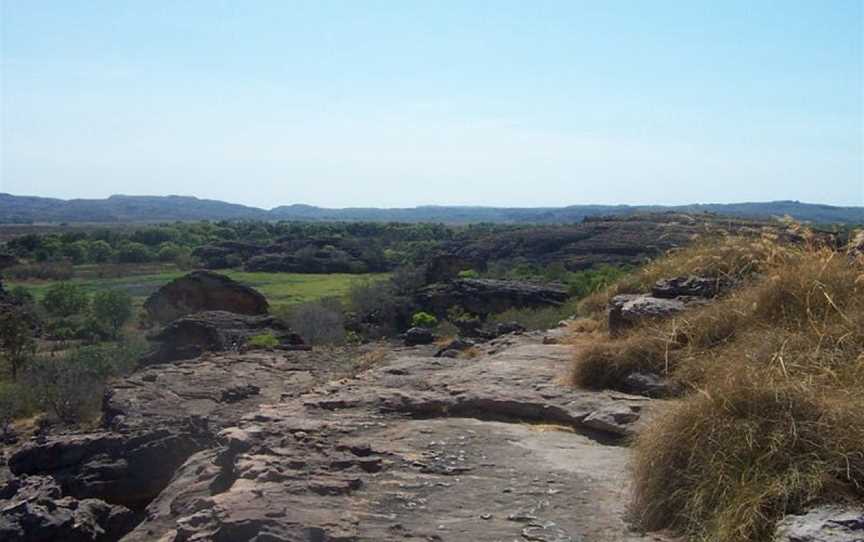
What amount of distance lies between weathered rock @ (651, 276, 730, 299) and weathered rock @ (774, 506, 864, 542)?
5120 millimetres

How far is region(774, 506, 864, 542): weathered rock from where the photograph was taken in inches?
175

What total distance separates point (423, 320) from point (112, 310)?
17.3 metres

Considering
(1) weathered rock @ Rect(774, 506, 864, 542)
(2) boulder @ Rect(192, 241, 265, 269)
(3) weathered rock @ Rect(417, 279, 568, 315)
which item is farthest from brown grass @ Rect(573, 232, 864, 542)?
(2) boulder @ Rect(192, 241, 265, 269)

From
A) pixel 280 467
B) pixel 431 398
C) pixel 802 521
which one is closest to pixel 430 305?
pixel 431 398

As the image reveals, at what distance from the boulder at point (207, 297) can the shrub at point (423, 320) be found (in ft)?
15.7

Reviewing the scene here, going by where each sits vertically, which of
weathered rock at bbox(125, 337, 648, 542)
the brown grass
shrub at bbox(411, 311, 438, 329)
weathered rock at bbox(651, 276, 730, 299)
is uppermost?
weathered rock at bbox(651, 276, 730, 299)

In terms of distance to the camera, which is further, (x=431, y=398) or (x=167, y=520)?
(x=431, y=398)

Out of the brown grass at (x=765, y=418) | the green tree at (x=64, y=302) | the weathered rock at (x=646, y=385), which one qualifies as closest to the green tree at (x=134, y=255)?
the green tree at (x=64, y=302)

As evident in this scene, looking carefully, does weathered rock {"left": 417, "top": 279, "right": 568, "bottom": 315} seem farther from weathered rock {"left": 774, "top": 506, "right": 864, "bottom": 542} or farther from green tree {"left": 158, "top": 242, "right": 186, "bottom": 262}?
green tree {"left": 158, "top": 242, "right": 186, "bottom": 262}

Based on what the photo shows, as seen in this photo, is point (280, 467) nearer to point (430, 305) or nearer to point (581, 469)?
point (581, 469)

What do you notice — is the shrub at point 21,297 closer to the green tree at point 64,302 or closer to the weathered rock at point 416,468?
the green tree at point 64,302

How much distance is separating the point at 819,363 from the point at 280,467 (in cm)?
385

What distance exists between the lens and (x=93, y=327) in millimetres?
38844

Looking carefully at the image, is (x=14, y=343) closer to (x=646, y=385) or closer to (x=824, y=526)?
(x=646, y=385)
